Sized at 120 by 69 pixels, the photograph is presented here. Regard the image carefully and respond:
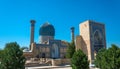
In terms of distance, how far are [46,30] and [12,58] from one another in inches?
1977

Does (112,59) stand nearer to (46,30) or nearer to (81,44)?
(81,44)

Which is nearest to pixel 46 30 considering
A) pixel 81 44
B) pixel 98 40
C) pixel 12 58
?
pixel 81 44

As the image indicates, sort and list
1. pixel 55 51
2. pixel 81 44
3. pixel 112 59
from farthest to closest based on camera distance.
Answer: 1. pixel 55 51
2. pixel 81 44
3. pixel 112 59

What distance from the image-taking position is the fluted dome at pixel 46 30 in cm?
6041

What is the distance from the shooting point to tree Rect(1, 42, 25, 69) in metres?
10.5

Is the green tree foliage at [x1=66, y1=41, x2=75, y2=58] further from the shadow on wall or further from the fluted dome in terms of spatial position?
the fluted dome

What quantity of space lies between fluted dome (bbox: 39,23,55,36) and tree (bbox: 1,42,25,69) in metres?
49.3

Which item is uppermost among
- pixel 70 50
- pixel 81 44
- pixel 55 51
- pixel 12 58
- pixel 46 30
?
pixel 46 30

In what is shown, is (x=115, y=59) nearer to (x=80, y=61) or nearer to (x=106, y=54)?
(x=106, y=54)

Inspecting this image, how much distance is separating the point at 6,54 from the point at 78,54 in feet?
19.0

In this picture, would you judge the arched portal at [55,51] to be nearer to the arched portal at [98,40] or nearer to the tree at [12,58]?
the arched portal at [98,40]

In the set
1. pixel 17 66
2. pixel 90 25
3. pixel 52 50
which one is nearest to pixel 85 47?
pixel 90 25

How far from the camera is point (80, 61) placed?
42.4 ft

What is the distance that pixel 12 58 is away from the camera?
10.6 metres
